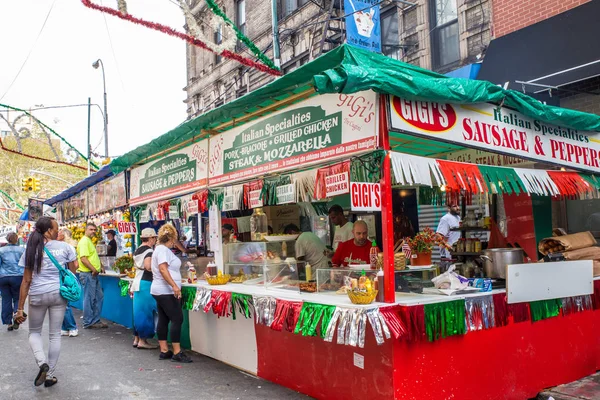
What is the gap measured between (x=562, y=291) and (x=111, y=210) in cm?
998

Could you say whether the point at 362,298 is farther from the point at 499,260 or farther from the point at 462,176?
the point at 499,260

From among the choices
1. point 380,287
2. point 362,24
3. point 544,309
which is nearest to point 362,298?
point 380,287

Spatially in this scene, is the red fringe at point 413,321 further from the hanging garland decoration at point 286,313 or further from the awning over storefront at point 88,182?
the awning over storefront at point 88,182

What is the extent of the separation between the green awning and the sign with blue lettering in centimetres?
584

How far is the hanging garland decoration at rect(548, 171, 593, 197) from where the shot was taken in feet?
20.8

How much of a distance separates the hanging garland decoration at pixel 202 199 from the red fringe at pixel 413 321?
3.96 m

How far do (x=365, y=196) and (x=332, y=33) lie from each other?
12.7 meters

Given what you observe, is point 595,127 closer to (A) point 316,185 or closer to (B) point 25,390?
(A) point 316,185

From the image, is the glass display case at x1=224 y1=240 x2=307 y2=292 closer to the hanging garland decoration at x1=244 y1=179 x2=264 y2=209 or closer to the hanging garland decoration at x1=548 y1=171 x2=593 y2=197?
the hanging garland decoration at x1=244 y1=179 x2=264 y2=209

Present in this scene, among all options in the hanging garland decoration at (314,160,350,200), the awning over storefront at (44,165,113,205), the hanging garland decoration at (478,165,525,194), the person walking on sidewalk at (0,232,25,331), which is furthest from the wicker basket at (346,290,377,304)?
the person walking on sidewalk at (0,232,25,331)

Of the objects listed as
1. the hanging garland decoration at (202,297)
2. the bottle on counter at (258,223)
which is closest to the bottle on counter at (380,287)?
the hanging garland decoration at (202,297)

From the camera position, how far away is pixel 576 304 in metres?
6.12

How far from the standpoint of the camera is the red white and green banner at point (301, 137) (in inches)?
195

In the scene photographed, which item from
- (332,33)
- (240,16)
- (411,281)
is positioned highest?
(240,16)
